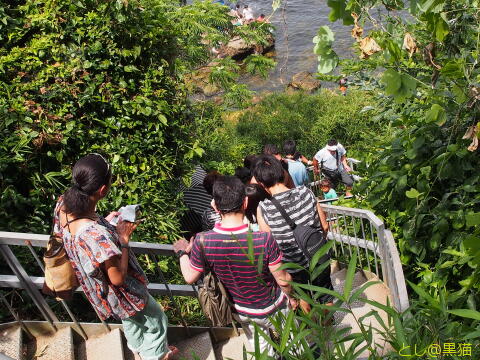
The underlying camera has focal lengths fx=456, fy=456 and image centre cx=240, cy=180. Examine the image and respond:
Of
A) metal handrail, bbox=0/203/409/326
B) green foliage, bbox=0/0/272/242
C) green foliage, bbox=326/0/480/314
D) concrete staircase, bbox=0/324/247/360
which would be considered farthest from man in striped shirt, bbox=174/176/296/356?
green foliage, bbox=0/0/272/242

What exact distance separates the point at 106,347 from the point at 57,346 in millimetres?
328

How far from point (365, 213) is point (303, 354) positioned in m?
2.41

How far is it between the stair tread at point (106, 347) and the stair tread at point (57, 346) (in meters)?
0.15

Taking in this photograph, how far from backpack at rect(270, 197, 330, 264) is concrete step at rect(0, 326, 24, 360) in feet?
6.54

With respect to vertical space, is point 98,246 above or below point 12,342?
above

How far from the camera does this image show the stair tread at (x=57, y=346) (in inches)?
122

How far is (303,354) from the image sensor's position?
1830 mm

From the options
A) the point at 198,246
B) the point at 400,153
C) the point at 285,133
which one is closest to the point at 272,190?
the point at 198,246

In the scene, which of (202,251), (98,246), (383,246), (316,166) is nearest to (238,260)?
(202,251)

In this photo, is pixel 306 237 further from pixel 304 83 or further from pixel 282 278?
pixel 304 83

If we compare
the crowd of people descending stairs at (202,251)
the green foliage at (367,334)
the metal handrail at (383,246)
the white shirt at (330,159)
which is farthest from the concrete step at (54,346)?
the white shirt at (330,159)

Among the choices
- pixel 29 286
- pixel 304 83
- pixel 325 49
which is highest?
pixel 325 49

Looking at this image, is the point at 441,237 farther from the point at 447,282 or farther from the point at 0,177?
the point at 0,177

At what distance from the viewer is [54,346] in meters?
3.16
